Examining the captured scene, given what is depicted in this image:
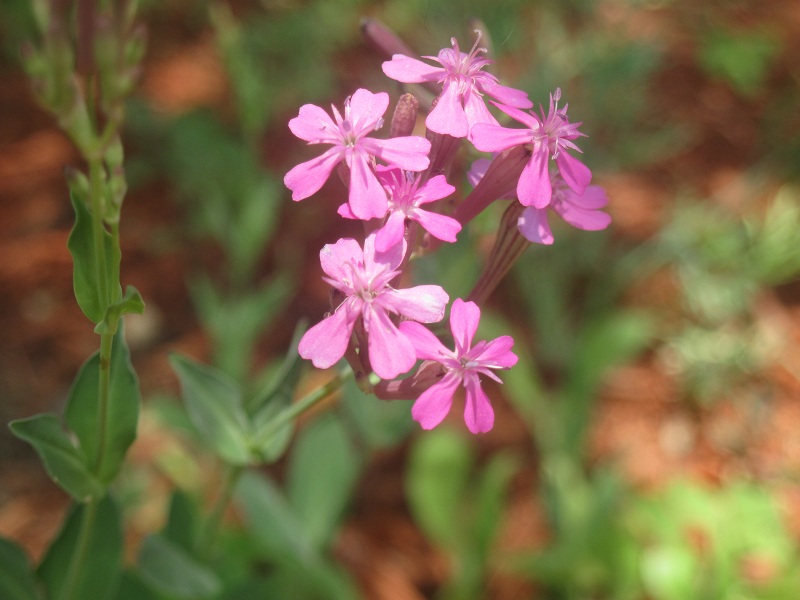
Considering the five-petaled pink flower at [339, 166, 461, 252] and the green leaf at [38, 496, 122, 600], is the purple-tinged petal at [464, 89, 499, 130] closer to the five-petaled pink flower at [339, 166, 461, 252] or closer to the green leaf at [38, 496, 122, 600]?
the five-petaled pink flower at [339, 166, 461, 252]

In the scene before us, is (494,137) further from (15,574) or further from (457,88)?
(15,574)

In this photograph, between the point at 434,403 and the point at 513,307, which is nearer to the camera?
the point at 434,403

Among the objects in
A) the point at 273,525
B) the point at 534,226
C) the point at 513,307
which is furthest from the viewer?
the point at 513,307

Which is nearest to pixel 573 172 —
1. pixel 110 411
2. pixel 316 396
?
pixel 316 396

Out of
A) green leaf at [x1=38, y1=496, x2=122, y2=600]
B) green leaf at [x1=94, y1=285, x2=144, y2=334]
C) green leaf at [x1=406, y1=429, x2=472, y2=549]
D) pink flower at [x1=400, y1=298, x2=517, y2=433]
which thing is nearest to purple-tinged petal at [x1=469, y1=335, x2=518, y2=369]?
pink flower at [x1=400, y1=298, x2=517, y2=433]

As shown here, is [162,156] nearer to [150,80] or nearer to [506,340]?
[150,80]

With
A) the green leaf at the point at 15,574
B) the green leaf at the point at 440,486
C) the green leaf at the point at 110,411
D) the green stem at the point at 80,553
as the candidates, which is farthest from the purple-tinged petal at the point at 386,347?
the green leaf at the point at 440,486

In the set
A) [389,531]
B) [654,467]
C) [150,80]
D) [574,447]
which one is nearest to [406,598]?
[389,531]
